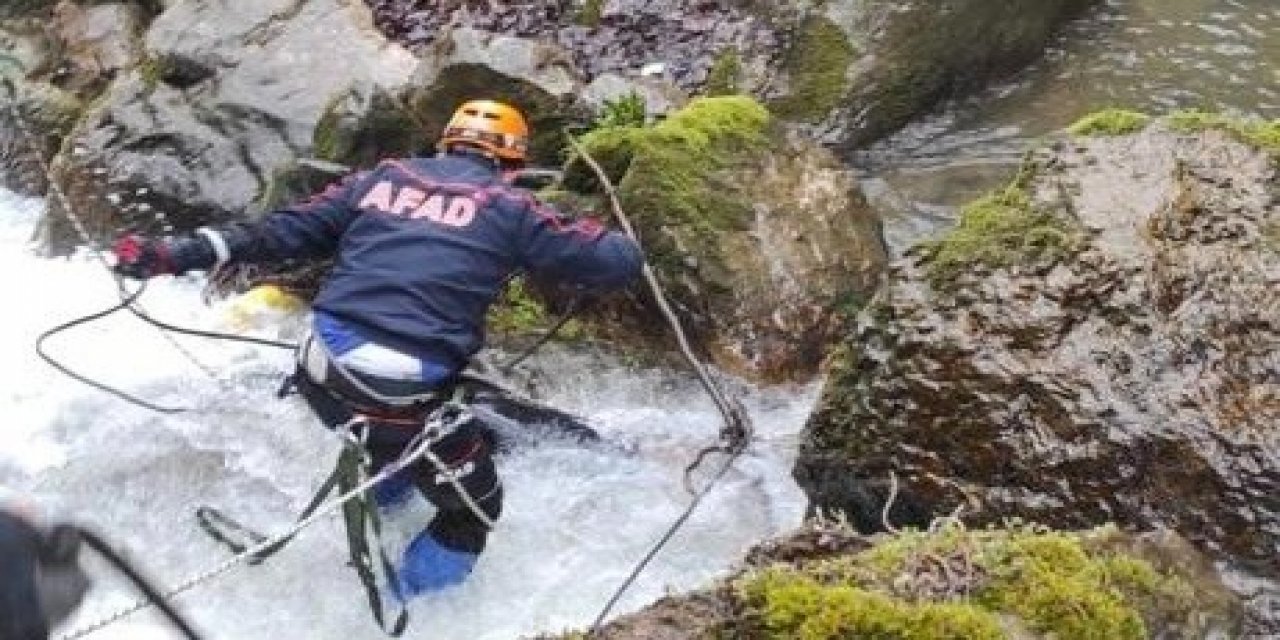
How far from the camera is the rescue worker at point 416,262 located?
5.95 meters

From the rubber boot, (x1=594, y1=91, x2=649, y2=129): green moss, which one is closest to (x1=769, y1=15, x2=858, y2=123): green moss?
(x1=594, y1=91, x2=649, y2=129): green moss

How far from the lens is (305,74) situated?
10211 mm

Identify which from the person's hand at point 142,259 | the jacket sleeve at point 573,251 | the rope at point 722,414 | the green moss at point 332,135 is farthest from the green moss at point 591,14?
the person's hand at point 142,259

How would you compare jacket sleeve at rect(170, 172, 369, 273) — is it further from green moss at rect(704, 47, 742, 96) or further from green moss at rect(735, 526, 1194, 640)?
green moss at rect(704, 47, 742, 96)

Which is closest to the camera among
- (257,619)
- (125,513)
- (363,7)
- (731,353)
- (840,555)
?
(840,555)

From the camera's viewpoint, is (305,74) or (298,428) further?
(305,74)

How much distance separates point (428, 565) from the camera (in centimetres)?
647

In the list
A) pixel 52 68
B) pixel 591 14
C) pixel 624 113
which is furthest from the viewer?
pixel 52 68

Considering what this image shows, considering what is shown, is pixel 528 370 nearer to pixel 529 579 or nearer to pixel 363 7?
pixel 529 579

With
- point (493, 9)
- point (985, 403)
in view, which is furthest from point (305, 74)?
point (985, 403)

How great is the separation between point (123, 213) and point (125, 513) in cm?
328

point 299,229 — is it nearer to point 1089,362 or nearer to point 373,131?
Result: point 373,131

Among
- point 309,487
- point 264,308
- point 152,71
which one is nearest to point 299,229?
point 309,487

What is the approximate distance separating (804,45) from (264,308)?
4.14m
